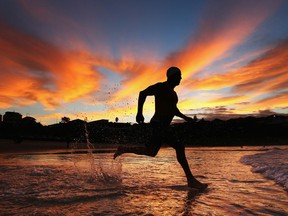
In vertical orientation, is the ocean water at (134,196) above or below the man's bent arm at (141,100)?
below

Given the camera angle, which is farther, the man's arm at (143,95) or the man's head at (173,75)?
the man's head at (173,75)

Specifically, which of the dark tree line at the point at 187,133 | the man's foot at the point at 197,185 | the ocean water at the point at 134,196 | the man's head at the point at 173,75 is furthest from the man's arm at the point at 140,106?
the dark tree line at the point at 187,133

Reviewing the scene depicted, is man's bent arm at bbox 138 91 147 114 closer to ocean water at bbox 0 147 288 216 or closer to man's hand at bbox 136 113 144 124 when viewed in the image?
man's hand at bbox 136 113 144 124

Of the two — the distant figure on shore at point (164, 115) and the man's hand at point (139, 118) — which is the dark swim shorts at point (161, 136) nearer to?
the distant figure on shore at point (164, 115)

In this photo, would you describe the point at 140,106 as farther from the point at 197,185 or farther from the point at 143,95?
the point at 197,185

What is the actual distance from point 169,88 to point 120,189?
2149 millimetres

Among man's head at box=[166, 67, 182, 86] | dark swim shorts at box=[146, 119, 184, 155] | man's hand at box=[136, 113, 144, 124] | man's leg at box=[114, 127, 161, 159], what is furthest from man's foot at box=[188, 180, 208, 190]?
man's head at box=[166, 67, 182, 86]

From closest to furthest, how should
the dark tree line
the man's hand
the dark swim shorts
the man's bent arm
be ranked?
1. the man's hand
2. the man's bent arm
3. the dark swim shorts
4. the dark tree line

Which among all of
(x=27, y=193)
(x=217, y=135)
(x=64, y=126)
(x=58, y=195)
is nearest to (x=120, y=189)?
(x=58, y=195)

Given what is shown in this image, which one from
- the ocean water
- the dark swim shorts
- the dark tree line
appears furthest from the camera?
the dark tree line

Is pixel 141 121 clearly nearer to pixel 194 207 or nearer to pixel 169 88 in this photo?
pixel 169 88

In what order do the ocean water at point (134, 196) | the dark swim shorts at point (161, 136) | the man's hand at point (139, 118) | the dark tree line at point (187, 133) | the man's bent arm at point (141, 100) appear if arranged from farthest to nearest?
the dark tree line at point (187, 133)
the dark swim shorts at point (161, 136)
the man's bent arm at point (141, 100)
the man's hand at point (139, 118)
the ocean water at point (134, 196)

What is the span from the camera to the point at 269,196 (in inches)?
204

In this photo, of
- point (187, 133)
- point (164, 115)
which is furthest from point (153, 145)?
point (187, 133)
